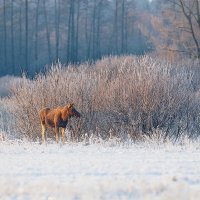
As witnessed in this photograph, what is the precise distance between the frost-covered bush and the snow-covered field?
6475 millimetres

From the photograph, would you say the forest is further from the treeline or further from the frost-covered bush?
the frost-covered bush

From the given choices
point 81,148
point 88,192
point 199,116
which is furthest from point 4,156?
point 199,116

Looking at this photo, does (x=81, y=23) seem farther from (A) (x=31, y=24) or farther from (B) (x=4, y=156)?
(B) (x=4, y=156)

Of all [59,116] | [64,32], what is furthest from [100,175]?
[64,32]

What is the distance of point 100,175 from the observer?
8.01 metres

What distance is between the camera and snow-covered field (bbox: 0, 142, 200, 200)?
23.2 ft

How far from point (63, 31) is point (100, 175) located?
49986 millimetres

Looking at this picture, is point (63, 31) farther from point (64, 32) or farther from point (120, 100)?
point (120, 100)

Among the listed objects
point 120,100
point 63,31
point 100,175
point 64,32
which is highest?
point 100,175

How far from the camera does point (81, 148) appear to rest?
12273 millimetres

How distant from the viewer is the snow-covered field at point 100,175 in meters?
7.07

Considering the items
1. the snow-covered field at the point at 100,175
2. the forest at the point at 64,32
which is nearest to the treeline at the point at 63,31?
the forest at the point at 64,32

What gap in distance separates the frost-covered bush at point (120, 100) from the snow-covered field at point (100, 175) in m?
6.47

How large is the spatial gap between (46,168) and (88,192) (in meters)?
1.85
